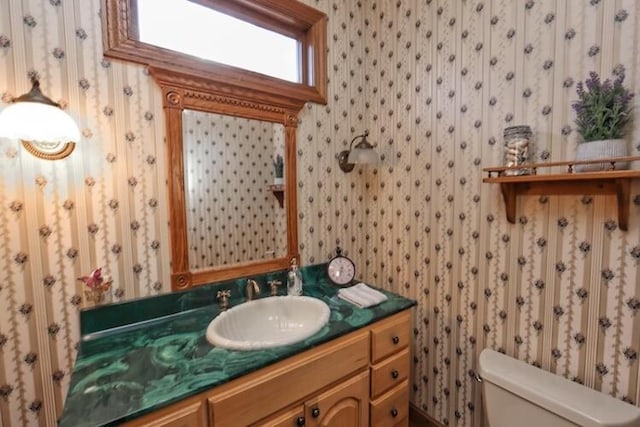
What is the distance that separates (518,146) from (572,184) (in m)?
0.24

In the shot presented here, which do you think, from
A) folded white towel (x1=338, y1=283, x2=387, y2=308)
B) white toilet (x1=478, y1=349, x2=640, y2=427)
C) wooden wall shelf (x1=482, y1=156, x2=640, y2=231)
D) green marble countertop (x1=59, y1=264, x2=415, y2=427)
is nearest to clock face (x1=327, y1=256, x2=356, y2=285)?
folded white towel (x1=338, y1=283, x2=387, y2=308)

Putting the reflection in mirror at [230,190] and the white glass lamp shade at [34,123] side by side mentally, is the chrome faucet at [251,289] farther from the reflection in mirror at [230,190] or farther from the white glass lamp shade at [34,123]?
the white glass lamp shade at [34,123]

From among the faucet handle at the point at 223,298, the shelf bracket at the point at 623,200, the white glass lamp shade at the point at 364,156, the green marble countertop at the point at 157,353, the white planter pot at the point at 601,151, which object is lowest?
the green marble countertop at the point at 157,353

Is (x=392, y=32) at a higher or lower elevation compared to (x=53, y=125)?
higher

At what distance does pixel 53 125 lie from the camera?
3.12 feet

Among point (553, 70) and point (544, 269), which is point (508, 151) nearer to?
point (553, 70)

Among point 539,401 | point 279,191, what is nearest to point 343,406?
point 539,401

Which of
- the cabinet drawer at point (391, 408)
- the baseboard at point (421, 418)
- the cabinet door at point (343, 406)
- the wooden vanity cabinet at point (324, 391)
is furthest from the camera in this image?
the baseboard at point (421, 418)

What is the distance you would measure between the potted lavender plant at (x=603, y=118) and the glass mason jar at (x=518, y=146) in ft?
0.57

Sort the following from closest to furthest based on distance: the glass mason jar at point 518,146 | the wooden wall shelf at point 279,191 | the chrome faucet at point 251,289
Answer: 1. the glass mason jar at point 518,146
2. the chrome faucet at point 251,289
3. the wooden wall shelf at point 279,191

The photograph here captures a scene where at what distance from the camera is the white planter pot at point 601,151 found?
98 centimetres

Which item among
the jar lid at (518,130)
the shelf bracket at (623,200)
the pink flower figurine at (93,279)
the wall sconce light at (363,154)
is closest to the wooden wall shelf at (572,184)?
the shelf bracket at (623,200)

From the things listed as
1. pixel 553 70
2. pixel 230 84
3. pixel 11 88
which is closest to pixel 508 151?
pixel 553 70

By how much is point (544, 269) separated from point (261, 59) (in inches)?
66.5
